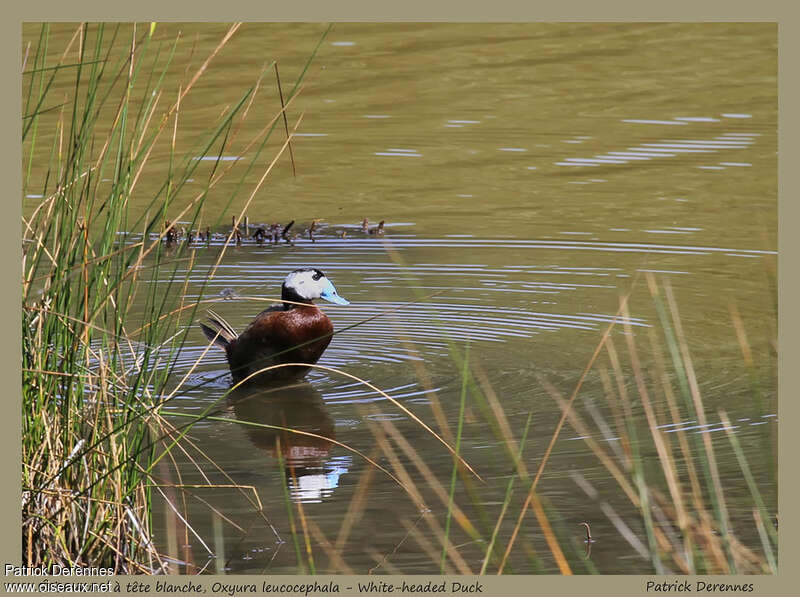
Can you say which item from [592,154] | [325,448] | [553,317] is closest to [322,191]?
[592,154]

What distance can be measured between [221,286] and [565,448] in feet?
12.8

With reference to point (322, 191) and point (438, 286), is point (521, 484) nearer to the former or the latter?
point (438, 286)

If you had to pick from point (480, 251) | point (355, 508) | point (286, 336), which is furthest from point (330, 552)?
point (480, 251)

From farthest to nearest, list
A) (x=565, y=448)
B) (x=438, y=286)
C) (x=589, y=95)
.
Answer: (x=589, y=95)
(x=438, y=286)
(x=565, y=448)

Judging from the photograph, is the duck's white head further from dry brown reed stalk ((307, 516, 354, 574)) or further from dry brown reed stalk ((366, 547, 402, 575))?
dry brown reed stalk ((366, 547, 402, 575))

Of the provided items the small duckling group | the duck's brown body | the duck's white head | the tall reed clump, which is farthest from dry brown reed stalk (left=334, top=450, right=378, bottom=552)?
the small duckling group

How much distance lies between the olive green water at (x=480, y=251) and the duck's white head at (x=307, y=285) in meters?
0.48

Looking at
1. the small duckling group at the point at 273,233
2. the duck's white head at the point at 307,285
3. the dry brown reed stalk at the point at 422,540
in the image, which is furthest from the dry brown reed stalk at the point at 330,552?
the small duckling group at the point at 273,233

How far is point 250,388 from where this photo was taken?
838 cm

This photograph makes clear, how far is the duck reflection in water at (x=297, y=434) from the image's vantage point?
20.2ft

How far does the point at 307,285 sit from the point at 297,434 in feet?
4.54

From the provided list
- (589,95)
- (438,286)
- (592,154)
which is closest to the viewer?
(438,286)

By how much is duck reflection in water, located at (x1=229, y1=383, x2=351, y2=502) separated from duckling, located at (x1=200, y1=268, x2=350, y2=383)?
20cm

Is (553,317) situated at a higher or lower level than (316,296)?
→ lower
